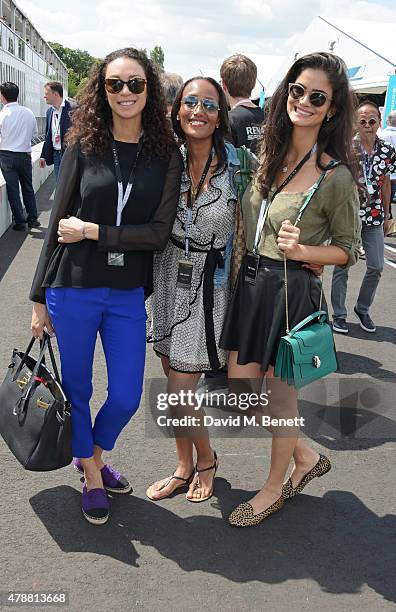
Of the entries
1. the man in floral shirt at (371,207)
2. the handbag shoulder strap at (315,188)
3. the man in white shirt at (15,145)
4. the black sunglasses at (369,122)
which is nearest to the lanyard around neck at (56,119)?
the man in white shirt at (15,145)

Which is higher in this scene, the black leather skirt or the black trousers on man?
the black leather skirt

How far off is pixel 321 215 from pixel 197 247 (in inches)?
22.4

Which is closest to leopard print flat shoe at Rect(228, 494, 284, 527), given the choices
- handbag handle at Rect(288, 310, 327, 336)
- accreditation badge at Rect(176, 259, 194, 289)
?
handbag handle at Rect(288, 310, 327, 336)

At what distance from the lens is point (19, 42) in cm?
2845

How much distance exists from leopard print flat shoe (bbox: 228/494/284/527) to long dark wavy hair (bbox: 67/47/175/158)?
1.67m

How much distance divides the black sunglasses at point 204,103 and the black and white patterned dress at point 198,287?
266mm

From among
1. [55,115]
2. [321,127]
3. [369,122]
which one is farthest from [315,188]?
[55,115]

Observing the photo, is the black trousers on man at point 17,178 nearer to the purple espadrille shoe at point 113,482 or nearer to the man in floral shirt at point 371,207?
the man in floral shirt at point 371,207

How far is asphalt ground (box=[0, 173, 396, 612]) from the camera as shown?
2523 mm

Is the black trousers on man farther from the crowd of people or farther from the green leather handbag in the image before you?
the green leather handbag

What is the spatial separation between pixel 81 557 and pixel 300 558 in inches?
37.0

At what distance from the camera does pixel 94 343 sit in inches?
112

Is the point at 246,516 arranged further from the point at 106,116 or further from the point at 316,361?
the point at 106,116

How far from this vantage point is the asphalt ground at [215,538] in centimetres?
252
